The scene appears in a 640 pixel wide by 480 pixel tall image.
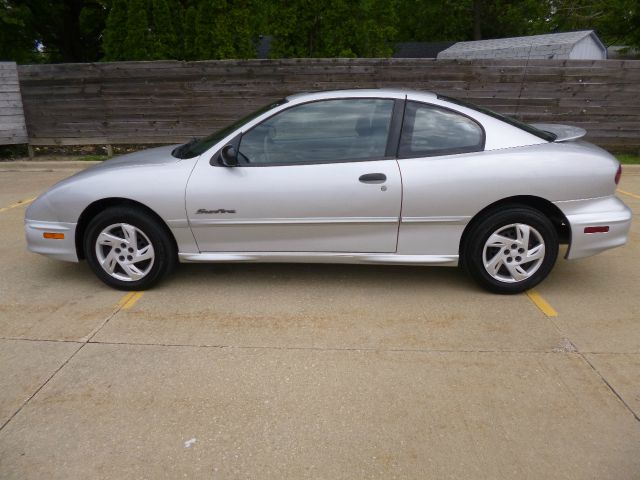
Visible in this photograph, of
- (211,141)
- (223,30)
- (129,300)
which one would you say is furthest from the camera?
(223,30)

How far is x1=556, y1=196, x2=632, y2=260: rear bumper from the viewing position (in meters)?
4.01

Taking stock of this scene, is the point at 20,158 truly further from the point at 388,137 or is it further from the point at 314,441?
the point at 314,441

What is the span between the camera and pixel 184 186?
408 cm

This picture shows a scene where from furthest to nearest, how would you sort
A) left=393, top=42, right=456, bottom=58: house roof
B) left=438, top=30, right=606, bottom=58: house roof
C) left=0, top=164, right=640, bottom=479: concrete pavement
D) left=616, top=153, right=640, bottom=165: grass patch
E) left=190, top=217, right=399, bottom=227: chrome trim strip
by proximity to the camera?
1. left=393, top=42, right=456, bottom=58: house roof
2. left=438, top=30, right=606, bottom=58: house roof
3. left=616, top=153, right=640, bottom=165: grass patch
4. left=190, top=217, right=399, bottom=227: chrome trim strip
5. left=0, top=164, right=640, bottom=479: concrete pavement

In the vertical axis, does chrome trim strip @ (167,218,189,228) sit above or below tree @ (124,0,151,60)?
below

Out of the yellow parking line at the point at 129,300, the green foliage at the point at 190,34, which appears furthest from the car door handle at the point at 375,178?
the green foliage at the point at 190,34

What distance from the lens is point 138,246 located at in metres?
4.26

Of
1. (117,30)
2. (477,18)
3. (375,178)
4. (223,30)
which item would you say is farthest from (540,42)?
(477,18)

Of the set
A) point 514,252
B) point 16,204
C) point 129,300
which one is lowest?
point 16,204

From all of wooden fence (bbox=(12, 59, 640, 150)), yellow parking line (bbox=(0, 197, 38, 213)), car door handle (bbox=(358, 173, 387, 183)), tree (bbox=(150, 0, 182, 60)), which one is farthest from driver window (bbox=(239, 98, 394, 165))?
tree (bbox=(150, 0, 182, 60))

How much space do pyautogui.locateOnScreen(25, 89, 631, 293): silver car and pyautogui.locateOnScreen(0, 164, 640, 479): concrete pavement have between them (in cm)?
36

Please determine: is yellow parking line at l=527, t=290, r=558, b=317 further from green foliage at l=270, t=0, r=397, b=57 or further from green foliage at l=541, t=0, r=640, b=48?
green foliage at l=541, t=0, r=640, b=48

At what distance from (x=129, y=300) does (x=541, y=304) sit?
321 centimetres

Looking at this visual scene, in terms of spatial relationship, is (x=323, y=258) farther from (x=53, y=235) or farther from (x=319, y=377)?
(x=53, y=235)
